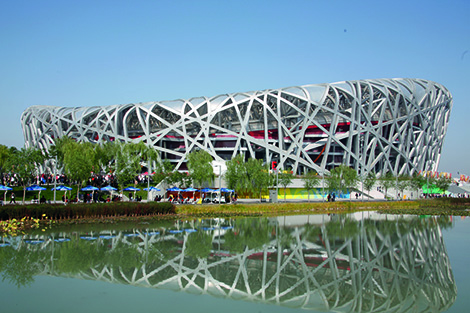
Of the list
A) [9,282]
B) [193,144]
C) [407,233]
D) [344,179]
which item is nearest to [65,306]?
[9,282]

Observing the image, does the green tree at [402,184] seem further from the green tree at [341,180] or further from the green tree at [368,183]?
the green tree at [341,180]

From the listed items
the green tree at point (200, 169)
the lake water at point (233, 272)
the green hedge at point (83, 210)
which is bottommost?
the lake water at point (233, 272)

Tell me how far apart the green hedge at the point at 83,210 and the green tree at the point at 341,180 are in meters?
25.6

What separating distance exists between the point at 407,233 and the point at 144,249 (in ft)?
46.7

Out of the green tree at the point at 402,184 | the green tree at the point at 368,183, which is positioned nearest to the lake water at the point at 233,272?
the green tree at the point at 368,183

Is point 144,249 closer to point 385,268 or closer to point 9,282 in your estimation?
point 9,282

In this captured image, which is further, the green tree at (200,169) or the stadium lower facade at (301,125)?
the stadium lower facade at (301,125)

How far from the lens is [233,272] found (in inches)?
564

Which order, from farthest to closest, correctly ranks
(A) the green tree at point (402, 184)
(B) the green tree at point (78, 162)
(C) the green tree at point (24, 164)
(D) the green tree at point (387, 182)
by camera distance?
1. (A) the green tree at point (402, 184)
2. (D) the green tree at point (387, 182)
3. (C) the green tree at point (24, 164)
4. (B) the green tree at point (78, 162)

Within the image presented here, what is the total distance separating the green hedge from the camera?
85.1ft

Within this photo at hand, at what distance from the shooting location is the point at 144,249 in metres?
18.2

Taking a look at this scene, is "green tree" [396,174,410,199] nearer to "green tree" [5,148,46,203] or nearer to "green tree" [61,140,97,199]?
"green tree" [61,140,97,199]

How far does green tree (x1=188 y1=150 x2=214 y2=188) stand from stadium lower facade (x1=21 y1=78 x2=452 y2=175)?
15.6 m

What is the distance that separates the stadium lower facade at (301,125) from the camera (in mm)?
66188
